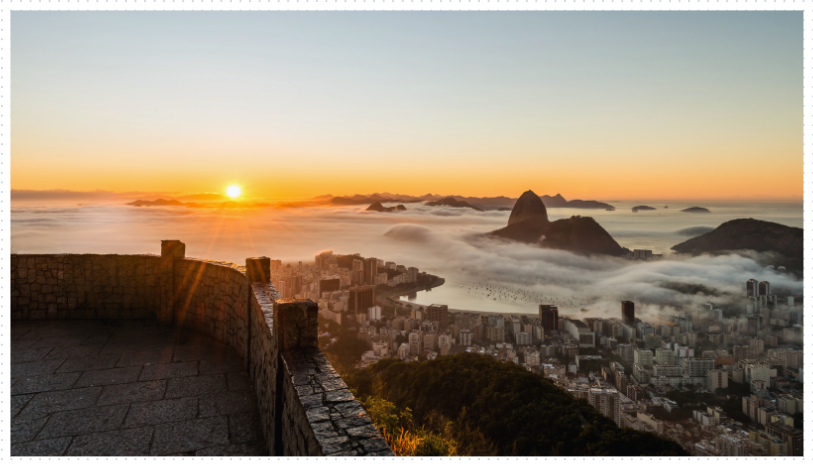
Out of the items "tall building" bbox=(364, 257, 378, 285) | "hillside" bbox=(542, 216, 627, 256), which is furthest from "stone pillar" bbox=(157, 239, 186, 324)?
"hillside" bbox=(542, 216, 627, 256)

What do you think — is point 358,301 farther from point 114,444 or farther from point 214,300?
point 114,444

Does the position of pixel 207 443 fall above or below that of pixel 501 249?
above

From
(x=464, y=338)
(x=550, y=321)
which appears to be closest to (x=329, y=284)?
(x=464, y=338)

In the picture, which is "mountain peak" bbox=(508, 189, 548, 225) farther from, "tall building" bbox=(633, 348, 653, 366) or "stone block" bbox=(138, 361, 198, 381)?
"stone block" bbox=(138, 361, 198, 381)

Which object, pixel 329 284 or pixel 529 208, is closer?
pixel 329 284

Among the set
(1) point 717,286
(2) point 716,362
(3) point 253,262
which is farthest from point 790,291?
(3) point 253,262

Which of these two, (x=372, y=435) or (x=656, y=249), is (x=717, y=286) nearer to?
(x=656, y=249)

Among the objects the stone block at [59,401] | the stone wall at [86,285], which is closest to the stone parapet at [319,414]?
the stone block at [59,401]
